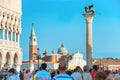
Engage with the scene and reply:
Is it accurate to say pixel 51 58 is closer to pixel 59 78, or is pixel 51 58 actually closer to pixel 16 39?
pixel 16 39

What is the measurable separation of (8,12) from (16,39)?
12.6 feet

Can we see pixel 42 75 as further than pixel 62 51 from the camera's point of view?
No

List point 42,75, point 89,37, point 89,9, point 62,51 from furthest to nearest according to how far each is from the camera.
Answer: point 62,51, point 89,9, point 89,37, point 42,75

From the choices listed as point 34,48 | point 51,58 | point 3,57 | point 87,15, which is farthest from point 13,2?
point 51,58

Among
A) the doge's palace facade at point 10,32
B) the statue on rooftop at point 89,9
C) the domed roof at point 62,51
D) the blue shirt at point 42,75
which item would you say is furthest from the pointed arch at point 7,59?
the domed roof at point 62,51

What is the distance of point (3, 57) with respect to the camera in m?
45.1

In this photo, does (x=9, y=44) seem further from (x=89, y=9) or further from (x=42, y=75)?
(x=42, y=75)

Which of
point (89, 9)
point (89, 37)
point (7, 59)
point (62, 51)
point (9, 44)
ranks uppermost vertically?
point (89, 9)

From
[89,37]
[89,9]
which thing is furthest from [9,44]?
[89,37]

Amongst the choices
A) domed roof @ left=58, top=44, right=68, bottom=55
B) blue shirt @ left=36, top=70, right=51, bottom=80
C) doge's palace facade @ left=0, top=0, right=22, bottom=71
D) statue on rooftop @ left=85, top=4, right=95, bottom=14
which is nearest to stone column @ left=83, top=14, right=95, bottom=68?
statue on rooftop @ left=85, top=4, right=95, bottom=14

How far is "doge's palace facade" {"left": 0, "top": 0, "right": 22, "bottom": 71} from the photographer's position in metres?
46.4

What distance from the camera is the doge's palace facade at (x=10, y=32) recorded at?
46.4 meters

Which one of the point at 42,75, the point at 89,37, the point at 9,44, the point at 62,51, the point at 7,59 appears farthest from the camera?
the point at 62,51

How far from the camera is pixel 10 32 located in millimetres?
49156
